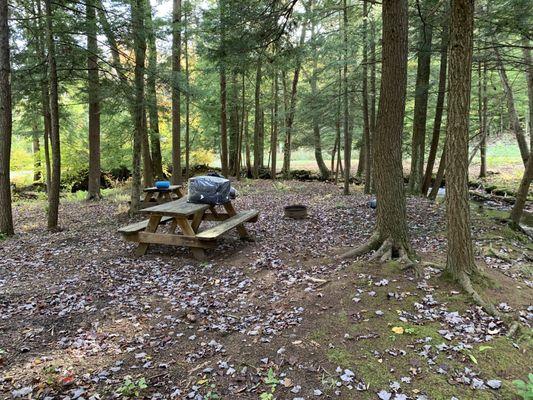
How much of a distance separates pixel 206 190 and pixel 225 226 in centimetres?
83

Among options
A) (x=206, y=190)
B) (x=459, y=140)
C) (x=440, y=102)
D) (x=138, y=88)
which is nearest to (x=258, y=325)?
(x=459, y=140)

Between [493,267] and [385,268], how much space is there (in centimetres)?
179

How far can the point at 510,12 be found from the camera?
673cm

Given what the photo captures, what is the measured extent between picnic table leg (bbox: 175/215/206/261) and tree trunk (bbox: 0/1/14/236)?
4.88m

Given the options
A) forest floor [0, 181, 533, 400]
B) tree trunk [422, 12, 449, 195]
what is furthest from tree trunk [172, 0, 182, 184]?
tree trunk [422, 12, 449, 195]

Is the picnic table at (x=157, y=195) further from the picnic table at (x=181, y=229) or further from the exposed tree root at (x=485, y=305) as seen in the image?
the exposed tree root at (x=485, y=305)

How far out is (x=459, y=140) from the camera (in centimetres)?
425

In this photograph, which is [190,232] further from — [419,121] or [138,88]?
[419,121]

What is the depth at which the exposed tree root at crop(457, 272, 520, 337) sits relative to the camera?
3.69 metres

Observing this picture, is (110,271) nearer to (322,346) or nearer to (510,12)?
(322,346)

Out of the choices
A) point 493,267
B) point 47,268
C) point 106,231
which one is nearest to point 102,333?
point 47,268

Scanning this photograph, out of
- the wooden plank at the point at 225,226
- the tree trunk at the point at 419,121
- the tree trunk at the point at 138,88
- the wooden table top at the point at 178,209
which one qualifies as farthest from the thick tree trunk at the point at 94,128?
the tree trunk at the point at 419,121

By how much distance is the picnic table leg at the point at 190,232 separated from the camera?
6.30 metres

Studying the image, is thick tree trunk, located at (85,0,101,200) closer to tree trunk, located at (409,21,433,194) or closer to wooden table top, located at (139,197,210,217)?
wooden table top, located at (139,197,210,217)
